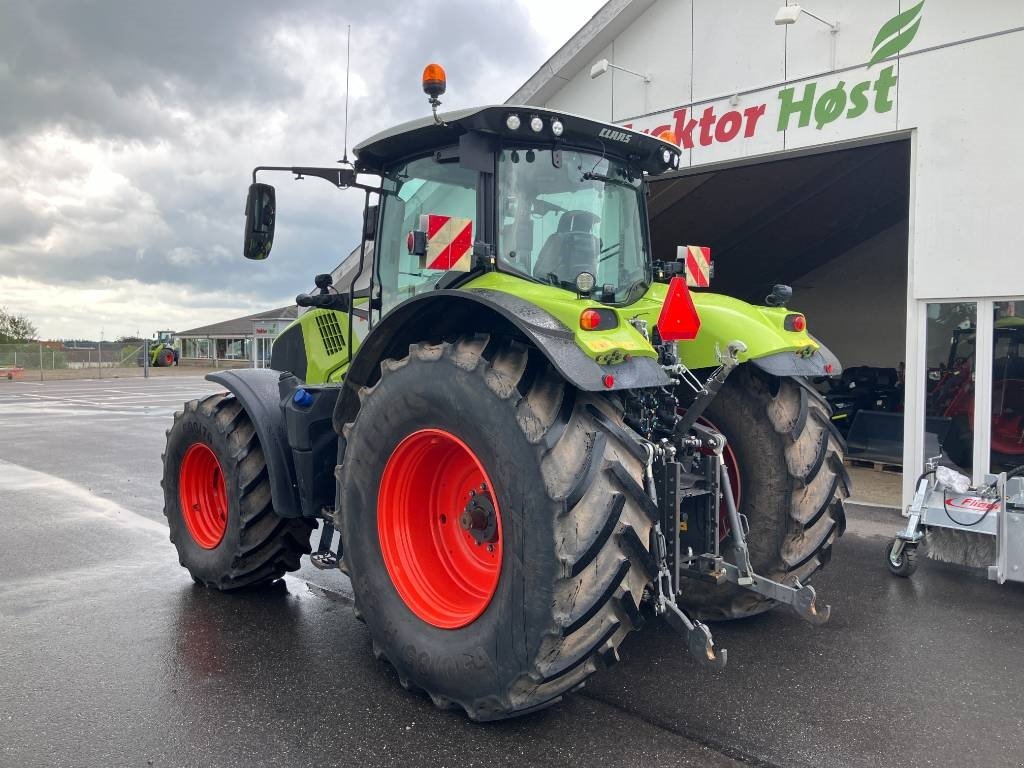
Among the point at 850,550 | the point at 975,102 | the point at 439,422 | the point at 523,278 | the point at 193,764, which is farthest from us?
the point at 975,102

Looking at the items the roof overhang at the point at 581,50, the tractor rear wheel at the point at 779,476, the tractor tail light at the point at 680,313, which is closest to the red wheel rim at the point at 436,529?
the tractor tail light at the point at 680,313

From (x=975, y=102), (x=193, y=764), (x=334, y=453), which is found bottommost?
(x=193, y=764)

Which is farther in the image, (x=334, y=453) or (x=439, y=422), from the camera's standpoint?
(x=334, y=453)

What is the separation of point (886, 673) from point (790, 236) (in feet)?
37.5

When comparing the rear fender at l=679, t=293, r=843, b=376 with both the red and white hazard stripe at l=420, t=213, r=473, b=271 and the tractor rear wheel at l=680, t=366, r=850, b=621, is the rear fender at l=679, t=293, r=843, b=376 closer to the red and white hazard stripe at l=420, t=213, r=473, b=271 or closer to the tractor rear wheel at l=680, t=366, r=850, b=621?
the tractor rear wheel at l=680, t=366, r=850, b=621

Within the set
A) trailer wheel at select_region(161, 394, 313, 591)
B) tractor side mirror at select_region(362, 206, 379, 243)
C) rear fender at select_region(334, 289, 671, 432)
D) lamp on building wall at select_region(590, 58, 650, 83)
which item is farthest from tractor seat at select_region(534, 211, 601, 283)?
lamp on building wall at select_region(590, 58, 650, 83)

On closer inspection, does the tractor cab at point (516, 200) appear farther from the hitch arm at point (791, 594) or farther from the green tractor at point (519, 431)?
the hitch arm at point (791, 594)

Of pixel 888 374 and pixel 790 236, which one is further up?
pixel 790 236

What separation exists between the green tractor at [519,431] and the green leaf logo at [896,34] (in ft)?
14.4

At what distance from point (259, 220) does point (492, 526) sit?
2.22m

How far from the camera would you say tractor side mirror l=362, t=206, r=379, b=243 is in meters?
4.39

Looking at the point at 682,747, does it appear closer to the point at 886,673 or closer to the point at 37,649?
the point at 886,673

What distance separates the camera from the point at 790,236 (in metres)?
13.9

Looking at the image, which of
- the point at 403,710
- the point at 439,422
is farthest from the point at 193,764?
the point at 439,422
